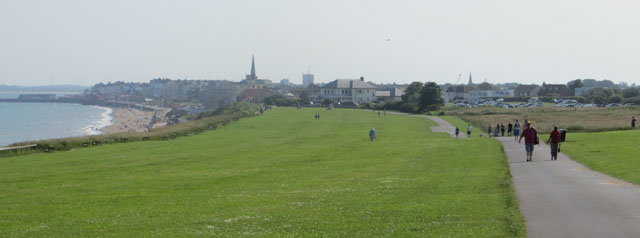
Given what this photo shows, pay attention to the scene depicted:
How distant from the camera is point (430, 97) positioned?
383 feet

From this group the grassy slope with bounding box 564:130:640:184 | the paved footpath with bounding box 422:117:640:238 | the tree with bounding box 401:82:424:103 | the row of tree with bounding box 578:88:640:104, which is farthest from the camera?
the tree with bounding box 401:82:424:103

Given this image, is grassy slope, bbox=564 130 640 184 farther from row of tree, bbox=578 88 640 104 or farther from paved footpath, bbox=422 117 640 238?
row of tree, bbox=578 88 640 104

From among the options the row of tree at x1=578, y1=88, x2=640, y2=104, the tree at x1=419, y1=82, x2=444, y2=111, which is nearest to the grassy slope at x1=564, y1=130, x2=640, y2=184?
the tree at x1=419, y1=82, x2=444, y2=111

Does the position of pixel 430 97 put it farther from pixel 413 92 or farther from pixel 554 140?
pixel 554 140

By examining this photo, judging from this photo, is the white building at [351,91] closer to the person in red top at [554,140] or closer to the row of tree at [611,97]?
the row of tree at [611,97]

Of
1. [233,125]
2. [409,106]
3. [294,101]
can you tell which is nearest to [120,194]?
[233,125]

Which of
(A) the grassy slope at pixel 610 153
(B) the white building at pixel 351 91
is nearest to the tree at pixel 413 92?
(B) the white building at pixel 351 91

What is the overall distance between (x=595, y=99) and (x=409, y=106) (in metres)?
41.6

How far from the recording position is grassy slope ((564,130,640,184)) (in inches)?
891

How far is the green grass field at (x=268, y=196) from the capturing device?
1370 centimetres

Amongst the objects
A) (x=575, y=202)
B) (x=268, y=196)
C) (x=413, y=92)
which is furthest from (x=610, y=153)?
(x=413, y=92)

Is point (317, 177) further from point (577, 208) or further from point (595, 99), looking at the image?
point (595, 99)

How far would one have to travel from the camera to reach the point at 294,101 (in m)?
162

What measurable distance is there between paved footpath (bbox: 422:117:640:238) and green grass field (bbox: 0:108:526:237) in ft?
1.66
